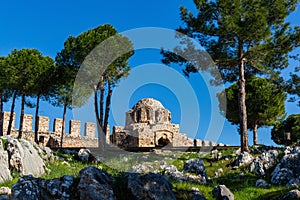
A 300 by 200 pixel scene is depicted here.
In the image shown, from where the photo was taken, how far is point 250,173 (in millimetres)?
14031

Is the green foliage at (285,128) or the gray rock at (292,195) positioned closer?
the gray rock at (292,195)

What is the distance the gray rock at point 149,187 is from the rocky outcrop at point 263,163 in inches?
267

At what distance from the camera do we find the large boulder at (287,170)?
1205 centimetres

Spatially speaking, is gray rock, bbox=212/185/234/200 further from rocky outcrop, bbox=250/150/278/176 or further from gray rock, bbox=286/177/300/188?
rocky outcrop, bbox=250/150/278/176

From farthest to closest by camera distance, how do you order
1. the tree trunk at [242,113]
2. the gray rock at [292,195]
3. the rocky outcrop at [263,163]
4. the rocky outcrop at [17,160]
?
the tree trunk at [242,113]
the rocky outcrop at [263,163]
the rocky outcrop at [17,160]
the gray rock at [292,195]

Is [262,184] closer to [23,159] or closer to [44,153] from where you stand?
[23,159]

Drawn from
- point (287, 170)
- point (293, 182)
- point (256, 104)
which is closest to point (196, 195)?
point (293, 182)

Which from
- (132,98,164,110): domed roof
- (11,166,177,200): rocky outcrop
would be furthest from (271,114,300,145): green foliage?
(11,166,177,200): rocky outcrop

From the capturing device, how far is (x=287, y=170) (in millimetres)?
12297

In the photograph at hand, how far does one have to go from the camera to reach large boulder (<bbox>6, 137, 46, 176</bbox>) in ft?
38.7

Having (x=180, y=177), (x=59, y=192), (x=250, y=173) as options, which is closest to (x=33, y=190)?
(x=59, y=192)

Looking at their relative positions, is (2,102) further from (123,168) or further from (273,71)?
(273,71)

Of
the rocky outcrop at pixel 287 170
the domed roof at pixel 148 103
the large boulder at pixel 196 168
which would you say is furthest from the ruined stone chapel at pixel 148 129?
the rocky outcrop at pixel 287 170

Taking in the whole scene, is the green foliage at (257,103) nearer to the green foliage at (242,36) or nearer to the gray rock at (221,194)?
the green foliage at (242,36)
